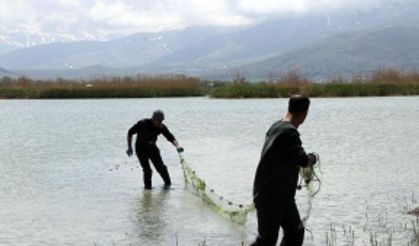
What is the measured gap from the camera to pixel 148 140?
13930 millimetres

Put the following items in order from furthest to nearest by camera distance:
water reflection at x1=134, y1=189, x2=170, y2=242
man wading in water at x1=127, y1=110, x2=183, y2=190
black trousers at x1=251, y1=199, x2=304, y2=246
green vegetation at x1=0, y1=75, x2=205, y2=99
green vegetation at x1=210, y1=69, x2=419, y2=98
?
green vegetation at x1=0, y1=75, x2=205, y2=99 → green vegetation at x1=210, y1=69, x2=419, y2=98 → man wading in water at x1=127, y1=110, x2=183, y2=190 → water reflection at x1=134, y1=189, x2=170, y2=242 → black trousers at x1=251, y1=199, x2=304, y2=246

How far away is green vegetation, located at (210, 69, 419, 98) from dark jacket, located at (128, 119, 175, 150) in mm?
37111

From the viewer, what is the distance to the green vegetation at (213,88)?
52.3 metres

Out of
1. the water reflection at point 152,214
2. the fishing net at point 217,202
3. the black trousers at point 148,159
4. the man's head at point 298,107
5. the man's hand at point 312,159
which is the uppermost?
the man's head at point 298,107

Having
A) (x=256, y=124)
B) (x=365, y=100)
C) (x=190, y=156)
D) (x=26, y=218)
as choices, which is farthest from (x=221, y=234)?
(x=365, y=100)

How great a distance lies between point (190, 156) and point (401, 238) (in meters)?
11.5

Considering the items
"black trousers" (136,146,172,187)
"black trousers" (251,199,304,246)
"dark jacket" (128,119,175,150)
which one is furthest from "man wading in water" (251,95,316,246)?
"black trousers" (136,146,172,187)

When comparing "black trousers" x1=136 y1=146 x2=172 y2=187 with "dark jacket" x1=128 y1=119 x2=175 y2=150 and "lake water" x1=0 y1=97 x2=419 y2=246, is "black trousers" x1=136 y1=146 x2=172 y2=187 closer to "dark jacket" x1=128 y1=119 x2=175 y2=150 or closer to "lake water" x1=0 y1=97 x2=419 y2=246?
"dark jacket" x1=128 y1=119 x2=175 y2=150

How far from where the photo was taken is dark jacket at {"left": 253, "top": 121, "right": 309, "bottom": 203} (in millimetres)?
6641

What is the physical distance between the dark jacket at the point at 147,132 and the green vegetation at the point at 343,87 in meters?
37.1

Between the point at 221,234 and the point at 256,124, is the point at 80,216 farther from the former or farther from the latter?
the point at 256,124

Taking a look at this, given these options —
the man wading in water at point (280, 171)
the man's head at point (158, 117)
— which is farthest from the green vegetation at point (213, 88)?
the man wading in water at point (280, 171)

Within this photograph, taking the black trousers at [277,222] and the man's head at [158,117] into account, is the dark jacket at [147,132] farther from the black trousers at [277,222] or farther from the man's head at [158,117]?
the black trousers at [277,222]

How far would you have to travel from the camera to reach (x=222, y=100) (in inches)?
2162
